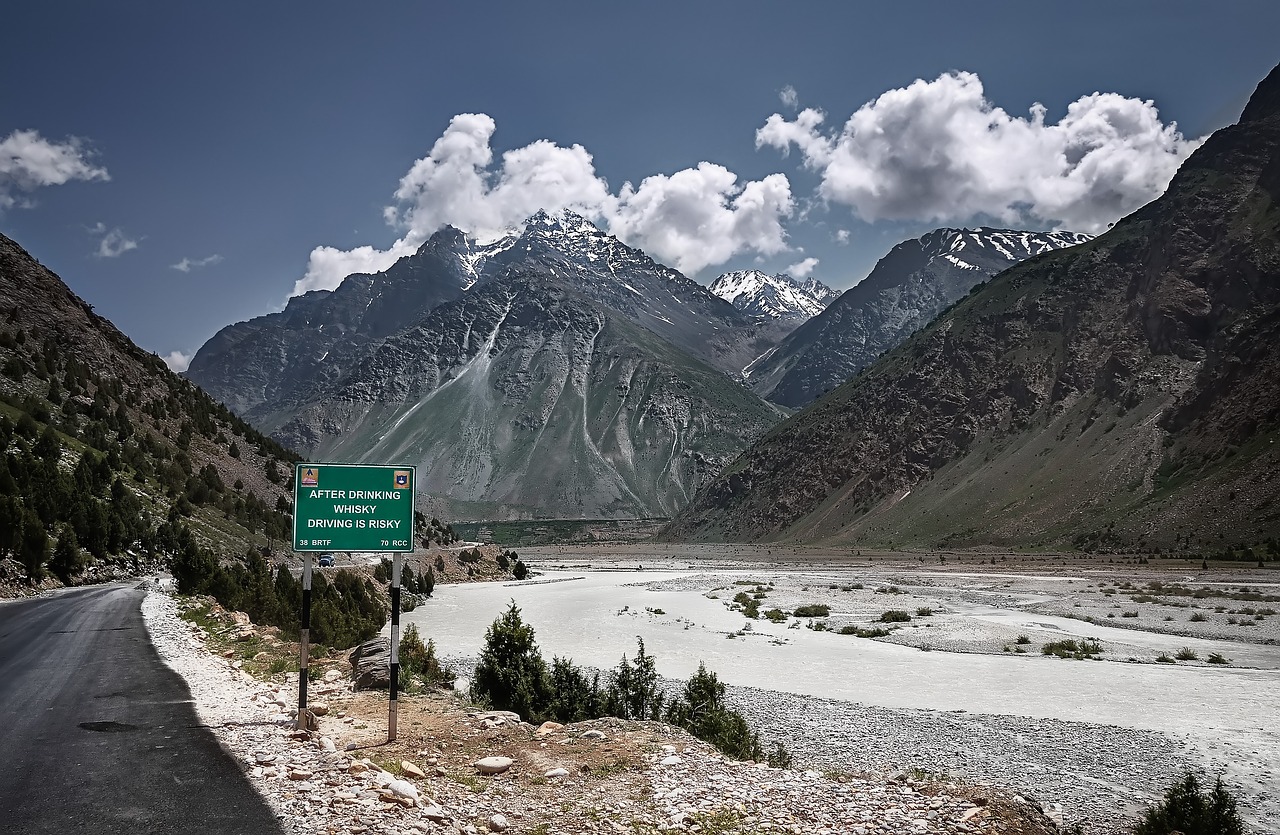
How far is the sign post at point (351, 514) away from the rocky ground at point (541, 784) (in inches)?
63.0

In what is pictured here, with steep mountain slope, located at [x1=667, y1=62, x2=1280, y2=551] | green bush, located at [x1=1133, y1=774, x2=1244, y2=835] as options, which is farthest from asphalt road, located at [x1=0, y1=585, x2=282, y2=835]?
steep mountain slope, located at [x1=667, y1=62, x2=1280, y2=551]

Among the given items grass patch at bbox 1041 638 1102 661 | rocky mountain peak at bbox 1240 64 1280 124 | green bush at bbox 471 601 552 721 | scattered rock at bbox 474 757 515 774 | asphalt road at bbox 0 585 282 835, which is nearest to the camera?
asphalt road at bbox 0 585 282 835

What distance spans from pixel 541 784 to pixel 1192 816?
8.78m

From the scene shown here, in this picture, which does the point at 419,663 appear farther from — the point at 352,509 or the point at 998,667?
the point at 998,667

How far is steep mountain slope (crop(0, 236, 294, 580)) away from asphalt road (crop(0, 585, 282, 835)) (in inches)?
741

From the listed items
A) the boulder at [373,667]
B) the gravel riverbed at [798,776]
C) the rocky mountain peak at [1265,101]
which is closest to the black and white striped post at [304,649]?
the gravel riverbed at [798,776]

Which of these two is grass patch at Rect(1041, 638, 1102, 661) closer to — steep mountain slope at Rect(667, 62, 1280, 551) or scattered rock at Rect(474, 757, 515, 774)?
scattered rock at Rect(474, 757, 515, 774)

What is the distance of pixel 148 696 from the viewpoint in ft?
44.3

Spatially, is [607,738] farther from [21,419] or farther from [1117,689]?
[21,419]

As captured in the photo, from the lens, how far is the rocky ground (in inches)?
352

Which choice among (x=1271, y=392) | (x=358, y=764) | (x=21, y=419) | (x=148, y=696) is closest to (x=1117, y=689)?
(x=358, y=764)

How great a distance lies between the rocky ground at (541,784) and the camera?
8953mm

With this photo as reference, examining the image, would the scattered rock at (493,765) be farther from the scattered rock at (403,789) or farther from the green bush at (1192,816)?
the green bush at (1192,816)

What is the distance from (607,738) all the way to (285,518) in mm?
56317
